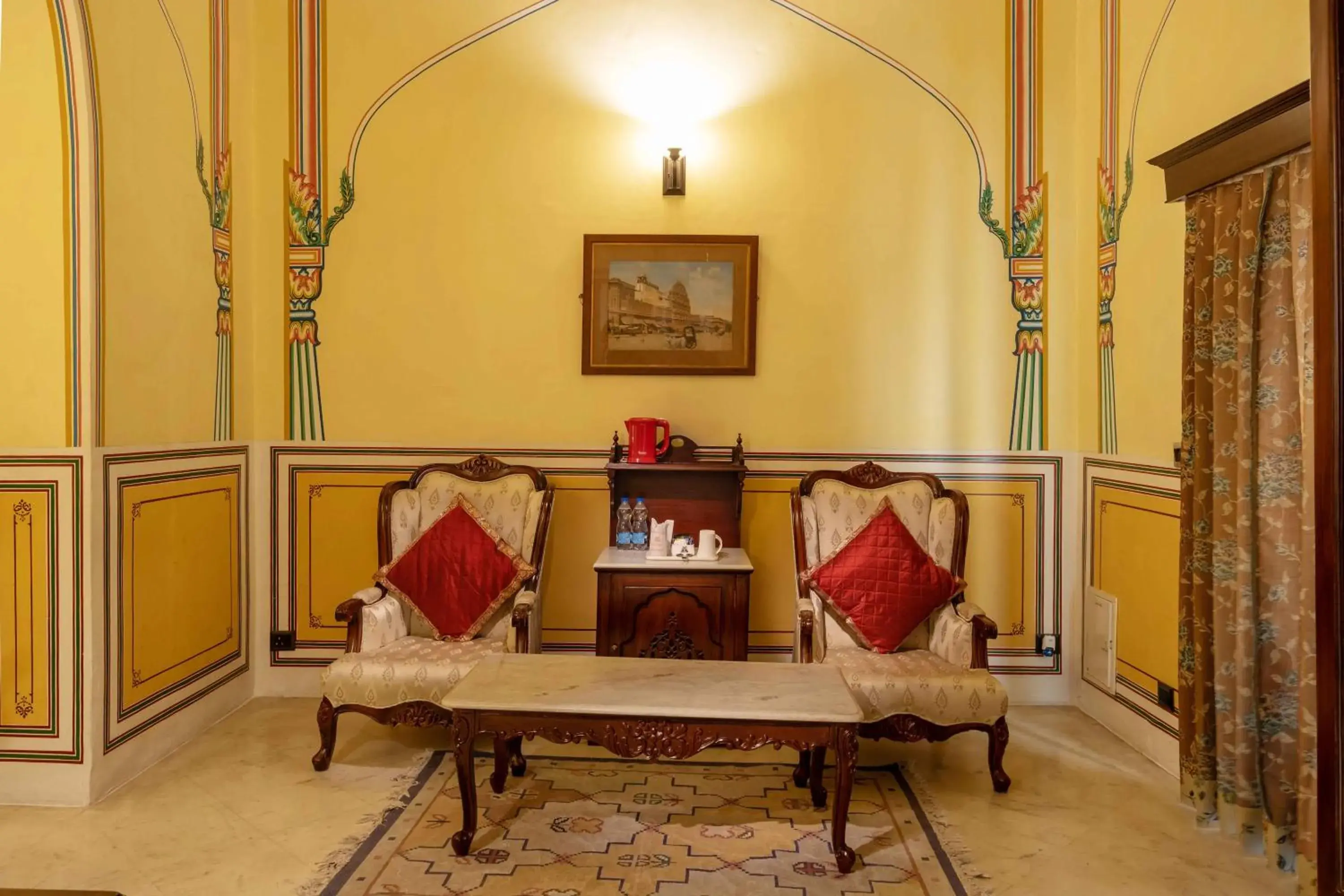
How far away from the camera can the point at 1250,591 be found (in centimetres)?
305

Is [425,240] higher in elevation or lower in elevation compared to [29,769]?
higher

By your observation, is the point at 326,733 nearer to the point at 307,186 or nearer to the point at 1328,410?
the point at 307,186

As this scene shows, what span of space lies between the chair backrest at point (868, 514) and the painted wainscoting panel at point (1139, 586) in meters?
0.74

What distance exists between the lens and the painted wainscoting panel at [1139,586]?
12.5 ft

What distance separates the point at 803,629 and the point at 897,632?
0.49 metres

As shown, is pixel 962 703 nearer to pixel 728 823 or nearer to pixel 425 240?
pixel 728 823

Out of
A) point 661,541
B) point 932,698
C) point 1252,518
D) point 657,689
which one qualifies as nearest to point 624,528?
point 661,541

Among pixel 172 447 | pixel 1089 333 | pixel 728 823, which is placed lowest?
pixel 728 823

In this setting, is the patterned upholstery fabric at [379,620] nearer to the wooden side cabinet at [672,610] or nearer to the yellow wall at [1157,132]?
the wooden side cabinet at [672,610]

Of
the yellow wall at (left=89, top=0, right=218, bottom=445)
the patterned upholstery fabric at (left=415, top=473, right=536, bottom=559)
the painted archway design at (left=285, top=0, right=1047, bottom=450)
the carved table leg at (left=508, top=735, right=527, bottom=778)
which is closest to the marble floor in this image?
the carved table leg at (left=508, top=735, right=527, bottom=778)

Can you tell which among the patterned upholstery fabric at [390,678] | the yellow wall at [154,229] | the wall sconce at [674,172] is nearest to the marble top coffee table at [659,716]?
the patterned upholstery fabric at [390,678]

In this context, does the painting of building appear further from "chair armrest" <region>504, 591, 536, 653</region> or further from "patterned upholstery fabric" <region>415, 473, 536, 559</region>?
"chair armrest" <region>504, 591, 536, 653</region>

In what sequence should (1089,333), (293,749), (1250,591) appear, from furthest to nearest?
1. (1089,333)
2. (293,749)
3. (1250,591)

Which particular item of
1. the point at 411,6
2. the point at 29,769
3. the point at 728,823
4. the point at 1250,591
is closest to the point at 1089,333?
the point at 1250,591
